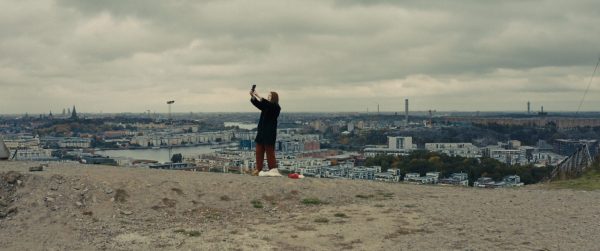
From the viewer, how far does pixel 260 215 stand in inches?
363

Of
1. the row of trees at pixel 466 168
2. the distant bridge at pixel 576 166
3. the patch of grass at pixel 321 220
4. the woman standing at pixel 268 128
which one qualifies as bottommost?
the row of trees at pixel 466 168

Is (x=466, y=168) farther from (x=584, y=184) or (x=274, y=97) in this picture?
(x=274, y=97)

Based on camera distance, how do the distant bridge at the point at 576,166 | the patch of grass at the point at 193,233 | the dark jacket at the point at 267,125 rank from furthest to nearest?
the distant bridge at the point at 576,166 < the dark jacket at the point at 267,125 < the patch of grass at the point at 193,233

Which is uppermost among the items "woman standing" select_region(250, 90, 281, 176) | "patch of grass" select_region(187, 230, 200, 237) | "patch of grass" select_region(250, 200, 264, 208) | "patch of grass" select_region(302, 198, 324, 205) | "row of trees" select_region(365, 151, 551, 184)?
"woman standing" select_region(250, 90, 281, 176)

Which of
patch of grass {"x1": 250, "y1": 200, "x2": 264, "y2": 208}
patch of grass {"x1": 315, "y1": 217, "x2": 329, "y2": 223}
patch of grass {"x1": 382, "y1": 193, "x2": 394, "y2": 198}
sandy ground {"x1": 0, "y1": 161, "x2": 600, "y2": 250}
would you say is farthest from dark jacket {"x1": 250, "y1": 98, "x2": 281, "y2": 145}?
patch of grass {"x1": 315, "y1": 217, "x2": 329, "y2": 223}

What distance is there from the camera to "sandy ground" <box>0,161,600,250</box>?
749 centimetres

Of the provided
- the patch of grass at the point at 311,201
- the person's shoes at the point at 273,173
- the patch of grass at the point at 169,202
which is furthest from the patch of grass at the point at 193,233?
the person's shoes at the point at 273,173

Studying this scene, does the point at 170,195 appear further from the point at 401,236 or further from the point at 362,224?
the point at 401,236

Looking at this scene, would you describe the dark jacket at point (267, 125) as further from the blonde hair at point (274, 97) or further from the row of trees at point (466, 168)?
the row of trees at point (466, 168)

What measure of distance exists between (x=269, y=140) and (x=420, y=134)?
70.2 m

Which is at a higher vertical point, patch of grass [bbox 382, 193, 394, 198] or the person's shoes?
the person's shoes

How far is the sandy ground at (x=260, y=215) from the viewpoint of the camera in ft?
24.6

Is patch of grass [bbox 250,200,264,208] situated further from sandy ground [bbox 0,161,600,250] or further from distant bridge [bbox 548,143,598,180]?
distant bridge [bbox 548,143,598,180]

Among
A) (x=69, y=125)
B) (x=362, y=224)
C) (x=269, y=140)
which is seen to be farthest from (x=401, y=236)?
(x=69, y=125)
